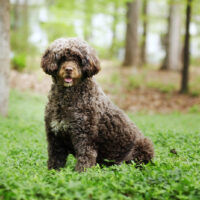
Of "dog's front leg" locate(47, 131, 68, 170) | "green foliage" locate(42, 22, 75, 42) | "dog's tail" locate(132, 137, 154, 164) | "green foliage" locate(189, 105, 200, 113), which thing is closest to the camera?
"dog's front leg" locate(47, 131, 68, 170)

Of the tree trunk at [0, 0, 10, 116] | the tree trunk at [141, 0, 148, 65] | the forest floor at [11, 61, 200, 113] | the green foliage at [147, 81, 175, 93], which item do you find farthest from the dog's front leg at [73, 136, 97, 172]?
the tree trunk at [141, 0, 148, 65]

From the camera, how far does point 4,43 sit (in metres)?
9.01

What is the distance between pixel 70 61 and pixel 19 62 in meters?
16.1

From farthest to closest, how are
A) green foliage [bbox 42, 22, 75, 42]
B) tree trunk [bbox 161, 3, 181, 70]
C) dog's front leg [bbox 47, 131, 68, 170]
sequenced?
1. tree trunk [bbox 161, 3, 181, 70]
2. green foliage [bbox 42, 22, 75, 42]
3. dog's front leg [bbox 47, 131, 68, 170]

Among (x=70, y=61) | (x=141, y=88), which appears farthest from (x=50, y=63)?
(x=141, y=88)

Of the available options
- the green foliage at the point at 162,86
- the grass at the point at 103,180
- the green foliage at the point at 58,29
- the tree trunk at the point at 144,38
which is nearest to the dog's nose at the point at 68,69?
the grass at the point at 103,180

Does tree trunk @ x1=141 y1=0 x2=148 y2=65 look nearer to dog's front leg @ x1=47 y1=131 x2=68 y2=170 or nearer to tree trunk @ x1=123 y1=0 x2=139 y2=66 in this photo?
tree trunk @ x1=123 y1=0 x2=139 y2=66

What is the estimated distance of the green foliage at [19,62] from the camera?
64.4 ft

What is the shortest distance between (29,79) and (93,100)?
14.3 metres

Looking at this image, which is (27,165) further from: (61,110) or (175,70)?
(175,70)

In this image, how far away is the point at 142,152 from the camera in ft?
16.1

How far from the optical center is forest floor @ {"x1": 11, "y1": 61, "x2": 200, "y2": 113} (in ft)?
46.6

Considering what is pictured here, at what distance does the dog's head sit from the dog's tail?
1453 millimetres

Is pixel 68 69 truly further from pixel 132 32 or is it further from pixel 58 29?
pixel 132 32
